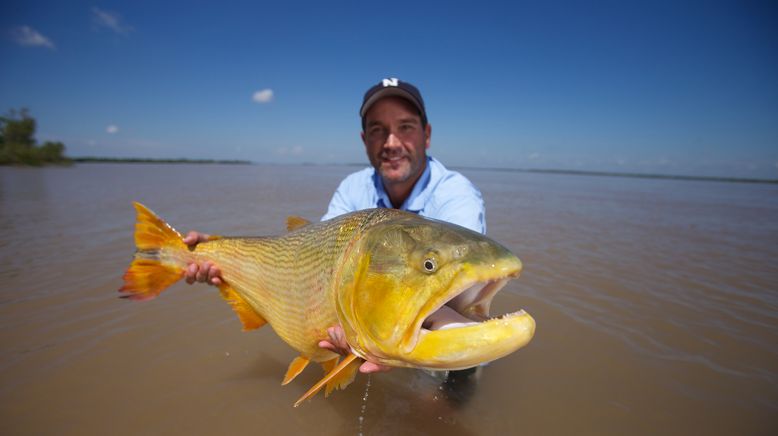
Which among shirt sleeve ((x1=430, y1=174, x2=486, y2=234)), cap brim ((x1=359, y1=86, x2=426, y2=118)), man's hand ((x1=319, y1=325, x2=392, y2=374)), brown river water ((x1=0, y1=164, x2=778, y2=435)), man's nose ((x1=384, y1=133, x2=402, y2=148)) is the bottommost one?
brown river water ((x1=0, y1=164, x2=778, y2=435))

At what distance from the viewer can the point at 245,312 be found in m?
2.53

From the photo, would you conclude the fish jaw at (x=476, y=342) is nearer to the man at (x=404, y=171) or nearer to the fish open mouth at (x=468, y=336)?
the fish open mouth at (x=468, y=336)

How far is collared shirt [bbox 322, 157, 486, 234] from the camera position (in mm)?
2695

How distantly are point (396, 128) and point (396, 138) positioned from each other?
105 mm

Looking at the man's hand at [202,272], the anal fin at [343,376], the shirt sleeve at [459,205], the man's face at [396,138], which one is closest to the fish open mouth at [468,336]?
the anal fin at [343,376]

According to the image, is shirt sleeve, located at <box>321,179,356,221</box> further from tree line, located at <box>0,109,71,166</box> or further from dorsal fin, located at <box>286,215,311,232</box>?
tree line, located at <box>0,109,71,166</box>

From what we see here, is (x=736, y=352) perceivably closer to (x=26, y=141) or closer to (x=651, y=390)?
(x=651, y=390)

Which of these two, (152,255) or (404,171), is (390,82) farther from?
(152,255)

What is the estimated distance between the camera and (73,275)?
4246 mm

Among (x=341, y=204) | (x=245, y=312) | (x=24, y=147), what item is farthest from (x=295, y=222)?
Answer: (x=24, y=147)

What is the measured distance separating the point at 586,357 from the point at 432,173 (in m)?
2.25

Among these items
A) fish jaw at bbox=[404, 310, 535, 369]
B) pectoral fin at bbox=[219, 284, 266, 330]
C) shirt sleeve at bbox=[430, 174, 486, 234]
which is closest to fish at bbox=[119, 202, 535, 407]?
fish jaw at bbox=[404, 310, 535, 369]

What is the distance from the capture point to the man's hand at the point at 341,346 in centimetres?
160

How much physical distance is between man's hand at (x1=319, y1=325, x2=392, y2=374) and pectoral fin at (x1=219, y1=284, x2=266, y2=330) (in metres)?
0.88
